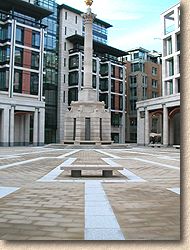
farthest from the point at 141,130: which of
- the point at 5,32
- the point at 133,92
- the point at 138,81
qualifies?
the point at 133,92

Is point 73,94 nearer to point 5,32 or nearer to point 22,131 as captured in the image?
point 22,131

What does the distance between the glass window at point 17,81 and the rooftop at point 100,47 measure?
20308 mm

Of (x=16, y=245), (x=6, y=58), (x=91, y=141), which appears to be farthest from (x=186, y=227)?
(x=6, y=58)

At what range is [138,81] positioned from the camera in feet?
254

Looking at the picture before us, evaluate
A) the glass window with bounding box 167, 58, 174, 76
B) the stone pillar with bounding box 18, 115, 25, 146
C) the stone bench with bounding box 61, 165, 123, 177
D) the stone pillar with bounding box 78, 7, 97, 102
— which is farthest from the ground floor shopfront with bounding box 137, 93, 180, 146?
the stone bench with bounding box 61, 165, 123, 177

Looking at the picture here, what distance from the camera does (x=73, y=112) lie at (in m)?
37.0

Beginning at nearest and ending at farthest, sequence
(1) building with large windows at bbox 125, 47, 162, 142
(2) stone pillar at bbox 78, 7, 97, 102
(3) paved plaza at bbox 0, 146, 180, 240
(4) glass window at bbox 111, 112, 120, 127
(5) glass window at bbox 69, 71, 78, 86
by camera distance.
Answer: (3) paved plaza at bbox 0, 146, 180, 240
(2) stone pillar at bbox 78, 7, 97, 102
(5) glass window at bbox 69, 71, 78, 86
(4) glass window at bbox 111, 112, 120, 127
(1) building with large windows at bbox 125, 47, 162, 142

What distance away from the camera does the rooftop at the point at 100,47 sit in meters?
65.6

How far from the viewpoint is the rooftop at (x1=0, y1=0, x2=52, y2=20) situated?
49031 mm

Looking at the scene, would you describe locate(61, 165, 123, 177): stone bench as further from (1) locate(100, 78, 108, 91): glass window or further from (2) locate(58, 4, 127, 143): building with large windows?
(1) locate(100, 78, 108, 91): glass window

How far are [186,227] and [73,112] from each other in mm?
34302

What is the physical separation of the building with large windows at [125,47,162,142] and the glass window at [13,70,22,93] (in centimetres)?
3557

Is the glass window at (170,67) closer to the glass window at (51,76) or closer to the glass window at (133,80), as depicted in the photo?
the glass window at (51,76)

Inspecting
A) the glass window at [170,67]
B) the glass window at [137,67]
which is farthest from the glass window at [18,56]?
the glass window at [137,67]
